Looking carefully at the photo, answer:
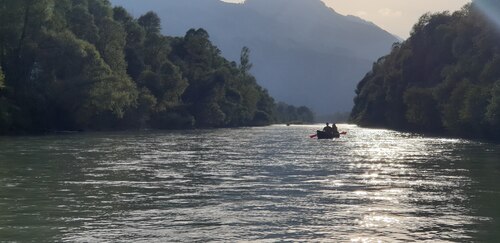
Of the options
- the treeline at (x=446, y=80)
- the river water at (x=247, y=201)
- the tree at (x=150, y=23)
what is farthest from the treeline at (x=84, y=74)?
the river water at (x=247, y=201)

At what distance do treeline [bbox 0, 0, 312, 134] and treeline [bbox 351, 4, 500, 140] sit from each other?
4047 cm

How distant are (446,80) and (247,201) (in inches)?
2799

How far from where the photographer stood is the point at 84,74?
84812 mm

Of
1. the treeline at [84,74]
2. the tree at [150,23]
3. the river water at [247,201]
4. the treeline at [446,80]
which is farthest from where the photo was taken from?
the tree at [150,23]

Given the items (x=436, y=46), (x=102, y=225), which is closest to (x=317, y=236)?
(x=102, y=225)

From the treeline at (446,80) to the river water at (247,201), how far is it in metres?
36.0

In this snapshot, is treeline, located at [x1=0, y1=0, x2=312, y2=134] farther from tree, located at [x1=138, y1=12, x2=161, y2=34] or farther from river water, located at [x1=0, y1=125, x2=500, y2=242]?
river water, located at [x1=0, y1=125, x2=500, y2=242]

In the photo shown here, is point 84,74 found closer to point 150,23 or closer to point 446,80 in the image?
point 446,80

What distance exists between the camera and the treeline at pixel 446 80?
2783 inches

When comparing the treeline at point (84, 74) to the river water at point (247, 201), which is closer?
the river water at point (247, 201)

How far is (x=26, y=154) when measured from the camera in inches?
1640

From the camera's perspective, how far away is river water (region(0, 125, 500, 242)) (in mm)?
15395

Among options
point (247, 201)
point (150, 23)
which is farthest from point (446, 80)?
point (150, 23)

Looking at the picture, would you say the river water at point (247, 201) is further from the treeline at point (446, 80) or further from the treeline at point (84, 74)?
the treeline at point (84, 74)
